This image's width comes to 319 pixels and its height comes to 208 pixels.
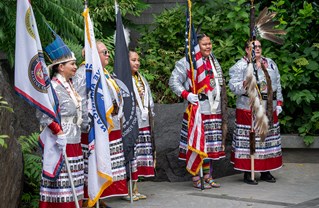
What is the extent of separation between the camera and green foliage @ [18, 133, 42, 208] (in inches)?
378

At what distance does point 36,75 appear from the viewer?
Result: 8.12 m

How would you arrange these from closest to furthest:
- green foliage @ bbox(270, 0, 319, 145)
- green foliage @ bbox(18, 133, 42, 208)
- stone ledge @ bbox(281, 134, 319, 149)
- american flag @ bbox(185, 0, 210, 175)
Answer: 1. green foliage @ bbox(18, 133, 42, 208)
2. american flag @ bbox(185, 0, 210, 175)
3. stone ledge @ bbox(281, 134, 319, 149)
4. green foliage @ bbox(270, 0, 319, 145)

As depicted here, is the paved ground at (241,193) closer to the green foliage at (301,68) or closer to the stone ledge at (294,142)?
the stone ledge at (294,142)

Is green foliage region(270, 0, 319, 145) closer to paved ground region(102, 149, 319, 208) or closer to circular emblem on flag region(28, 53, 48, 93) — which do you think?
paved ground region(102, 149, 319, 208)

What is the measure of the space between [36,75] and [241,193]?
12.1 feet

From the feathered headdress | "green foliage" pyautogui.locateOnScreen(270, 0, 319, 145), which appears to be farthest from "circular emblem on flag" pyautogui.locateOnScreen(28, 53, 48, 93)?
"green foliage" pyautogui.locateOnScreen(270, 0, 319, 145)

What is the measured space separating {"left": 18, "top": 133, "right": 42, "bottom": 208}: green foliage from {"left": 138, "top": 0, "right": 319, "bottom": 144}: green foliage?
11.4 feet

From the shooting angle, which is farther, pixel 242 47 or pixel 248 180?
pixel 242 47

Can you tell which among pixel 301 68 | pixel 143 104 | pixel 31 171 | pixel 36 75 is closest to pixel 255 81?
pixel 143 104

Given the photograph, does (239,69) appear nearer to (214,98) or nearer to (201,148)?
(214,98)

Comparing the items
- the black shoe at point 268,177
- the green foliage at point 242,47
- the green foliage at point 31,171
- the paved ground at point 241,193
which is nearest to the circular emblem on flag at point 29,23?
the green foliage at point 31,171

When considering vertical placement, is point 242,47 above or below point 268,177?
above

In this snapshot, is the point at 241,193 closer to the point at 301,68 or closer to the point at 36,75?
the point at 301,68

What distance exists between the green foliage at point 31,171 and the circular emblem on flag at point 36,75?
1.68 m
